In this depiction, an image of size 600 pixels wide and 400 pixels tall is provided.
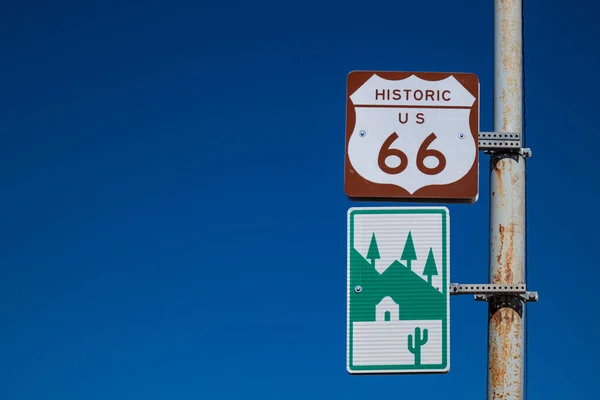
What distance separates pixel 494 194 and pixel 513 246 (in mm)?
323

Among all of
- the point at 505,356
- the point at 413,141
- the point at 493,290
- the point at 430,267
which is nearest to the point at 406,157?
the point at 413,141

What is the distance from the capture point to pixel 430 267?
5055 millimetres

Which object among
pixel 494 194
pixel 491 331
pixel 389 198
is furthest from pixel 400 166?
pixel 491 331

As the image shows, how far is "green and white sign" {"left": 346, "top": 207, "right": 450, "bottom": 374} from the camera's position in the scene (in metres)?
4.98

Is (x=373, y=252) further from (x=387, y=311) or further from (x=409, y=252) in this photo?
(x=387, y=311)

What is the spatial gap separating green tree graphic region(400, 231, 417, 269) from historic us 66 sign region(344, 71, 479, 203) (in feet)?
0.96

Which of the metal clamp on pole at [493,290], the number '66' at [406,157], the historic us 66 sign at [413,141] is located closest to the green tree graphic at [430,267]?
the metal clamp on pole at [493,290]

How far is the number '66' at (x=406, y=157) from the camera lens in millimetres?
5238

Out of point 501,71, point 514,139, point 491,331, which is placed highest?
point 501,71

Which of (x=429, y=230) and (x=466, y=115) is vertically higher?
(x=466, y=115)

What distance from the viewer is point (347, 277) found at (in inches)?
199

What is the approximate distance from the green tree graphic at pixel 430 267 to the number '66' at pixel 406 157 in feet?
1.59

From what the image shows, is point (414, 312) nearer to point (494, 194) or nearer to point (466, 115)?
point (494, 194)

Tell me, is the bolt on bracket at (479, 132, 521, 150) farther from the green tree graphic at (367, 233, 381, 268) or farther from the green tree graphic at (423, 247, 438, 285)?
the green tree graphic at (367, 233, 381, 268)
